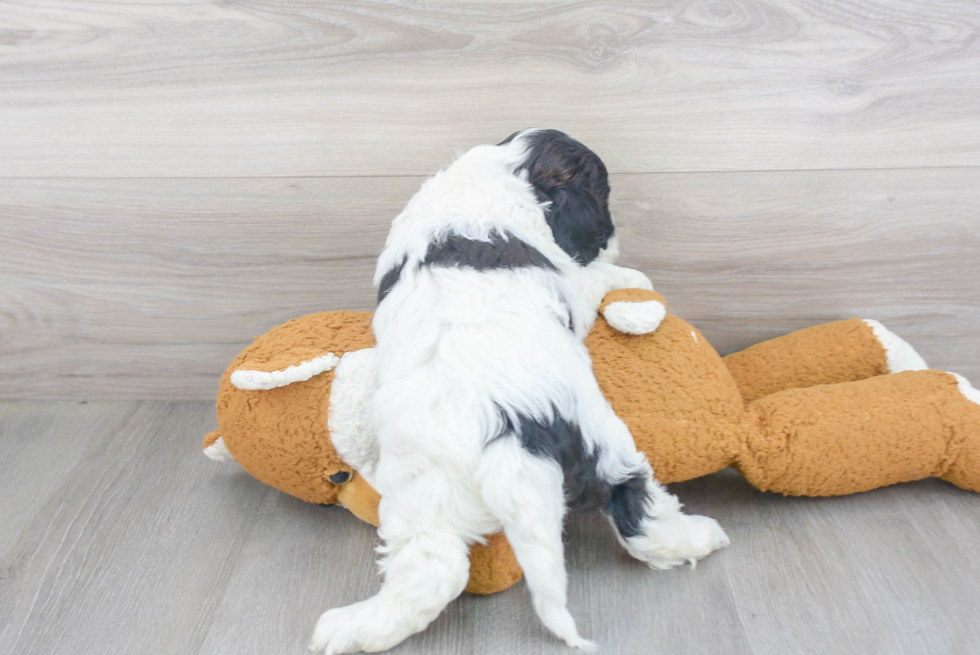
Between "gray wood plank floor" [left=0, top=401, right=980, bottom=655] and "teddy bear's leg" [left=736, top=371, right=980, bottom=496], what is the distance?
7 centimetres

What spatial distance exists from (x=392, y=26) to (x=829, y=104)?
784mm

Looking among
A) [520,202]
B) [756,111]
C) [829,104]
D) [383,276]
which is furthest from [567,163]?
[829,104]

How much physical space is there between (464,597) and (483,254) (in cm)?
49

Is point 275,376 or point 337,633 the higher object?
point 275,376

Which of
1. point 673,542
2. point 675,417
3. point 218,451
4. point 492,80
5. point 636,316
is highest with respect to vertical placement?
point 492,80

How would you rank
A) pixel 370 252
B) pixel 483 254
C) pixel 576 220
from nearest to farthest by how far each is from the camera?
1. pixel 483 254
2. pixel 576 220
3. pixel 370 252

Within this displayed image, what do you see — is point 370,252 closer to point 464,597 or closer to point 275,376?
point 275,376

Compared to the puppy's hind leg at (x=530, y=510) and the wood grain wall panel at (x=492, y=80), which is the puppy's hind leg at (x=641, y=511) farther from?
the wood grain wall panel at (x=492, y=80)

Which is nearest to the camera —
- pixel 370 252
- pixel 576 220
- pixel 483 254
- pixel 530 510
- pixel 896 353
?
pixel 530 510

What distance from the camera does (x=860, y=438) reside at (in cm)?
112

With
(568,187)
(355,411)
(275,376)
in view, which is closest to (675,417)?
(568,187)

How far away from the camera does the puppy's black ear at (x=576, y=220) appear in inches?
42.8

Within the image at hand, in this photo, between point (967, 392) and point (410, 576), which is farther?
point (967, 392)

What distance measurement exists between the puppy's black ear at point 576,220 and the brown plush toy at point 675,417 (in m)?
0.10
